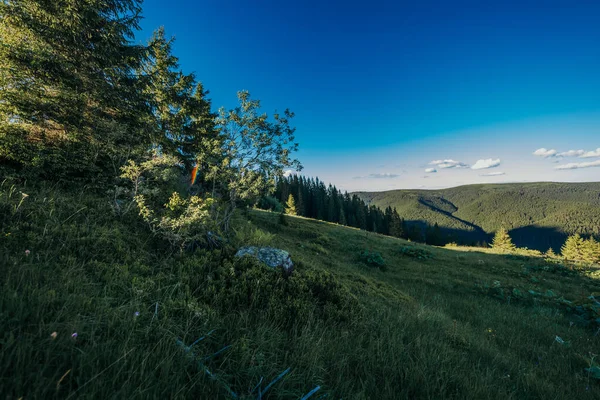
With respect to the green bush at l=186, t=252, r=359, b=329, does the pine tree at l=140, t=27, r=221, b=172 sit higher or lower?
higher

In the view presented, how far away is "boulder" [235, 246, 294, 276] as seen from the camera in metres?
5.06

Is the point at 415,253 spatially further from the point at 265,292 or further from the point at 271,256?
the point at 265,292

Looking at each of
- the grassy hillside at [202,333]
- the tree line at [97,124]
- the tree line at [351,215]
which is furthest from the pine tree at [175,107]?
the tree line at [351,215]

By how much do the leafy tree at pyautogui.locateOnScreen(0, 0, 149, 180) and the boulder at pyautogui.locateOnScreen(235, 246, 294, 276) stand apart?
504cm

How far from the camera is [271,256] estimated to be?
534 centimetres

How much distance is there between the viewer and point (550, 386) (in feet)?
9.84

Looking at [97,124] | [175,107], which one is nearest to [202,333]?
[97,124]

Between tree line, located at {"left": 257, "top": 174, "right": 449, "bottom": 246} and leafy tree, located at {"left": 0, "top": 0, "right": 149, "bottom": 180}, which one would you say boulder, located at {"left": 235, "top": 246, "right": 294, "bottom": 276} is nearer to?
leafy tree, located at {"left": 0, "top": 0, "right": 149, "bottom": 180}

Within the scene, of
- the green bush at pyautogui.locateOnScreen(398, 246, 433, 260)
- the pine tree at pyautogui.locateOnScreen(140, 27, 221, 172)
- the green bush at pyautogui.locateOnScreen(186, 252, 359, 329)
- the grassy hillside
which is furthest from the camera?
the green bush at pyautogui.locateOnScreen(398, 246, 433, 260)

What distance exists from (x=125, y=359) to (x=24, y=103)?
29.7ft

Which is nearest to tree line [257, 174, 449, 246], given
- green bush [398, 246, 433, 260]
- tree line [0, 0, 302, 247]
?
green bush [398, 246, 433, 260]

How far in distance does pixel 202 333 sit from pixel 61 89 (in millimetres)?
9223

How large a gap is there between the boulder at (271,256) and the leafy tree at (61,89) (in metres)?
5.04

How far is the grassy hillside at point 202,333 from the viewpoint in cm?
158
